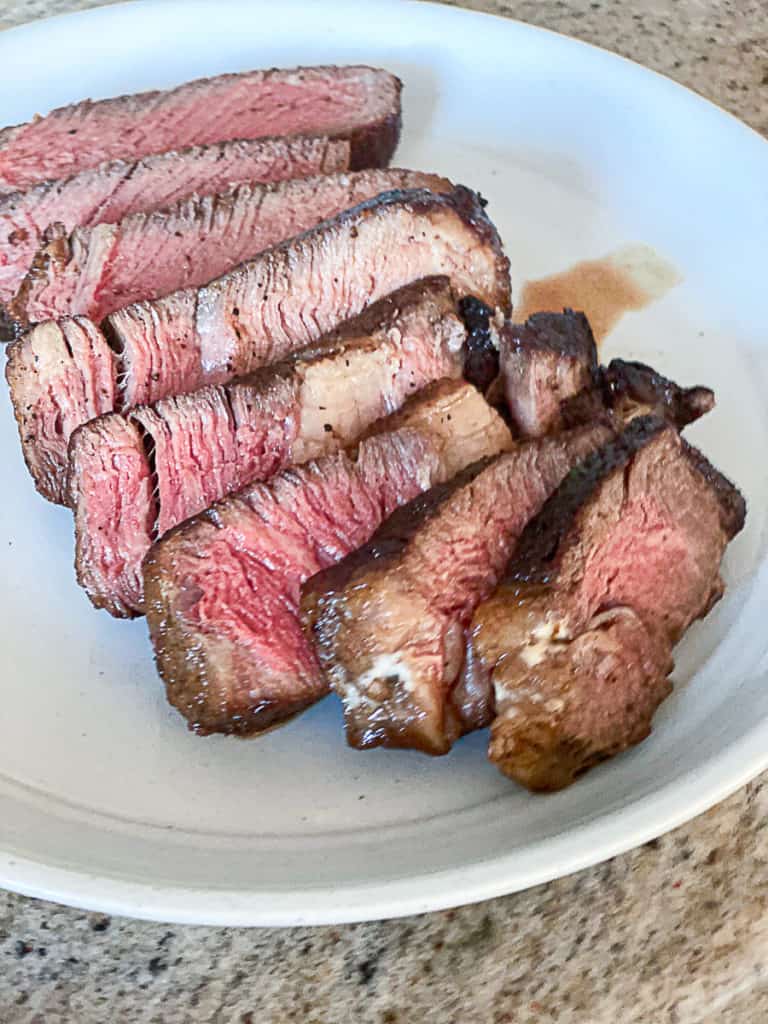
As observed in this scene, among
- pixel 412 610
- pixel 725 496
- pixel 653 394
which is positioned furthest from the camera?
pixel 653 394

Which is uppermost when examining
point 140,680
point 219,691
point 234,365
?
point 234,365

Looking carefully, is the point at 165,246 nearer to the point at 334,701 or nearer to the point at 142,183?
the point at 142,183

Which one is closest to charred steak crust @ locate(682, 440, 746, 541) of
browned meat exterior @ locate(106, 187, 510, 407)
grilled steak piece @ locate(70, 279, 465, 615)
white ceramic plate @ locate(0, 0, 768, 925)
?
white ceramic plate @ locate(0, 0, 768, 925)

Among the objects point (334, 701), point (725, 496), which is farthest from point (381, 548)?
point (725, 496)

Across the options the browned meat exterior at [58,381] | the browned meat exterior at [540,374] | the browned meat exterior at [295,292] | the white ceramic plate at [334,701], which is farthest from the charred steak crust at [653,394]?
the browned meat exterior at [58,381]

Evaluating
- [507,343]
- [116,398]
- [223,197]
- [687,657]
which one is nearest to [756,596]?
[687,657]

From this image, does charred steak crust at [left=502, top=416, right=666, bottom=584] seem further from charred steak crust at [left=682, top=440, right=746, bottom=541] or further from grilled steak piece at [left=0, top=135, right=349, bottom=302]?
grilled steak piece at [left=0, top=135, right=349, bottom=302]

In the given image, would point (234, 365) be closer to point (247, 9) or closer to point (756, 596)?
point (756, 596)

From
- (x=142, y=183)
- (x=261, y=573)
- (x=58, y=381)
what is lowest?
(x=261, y=573)
